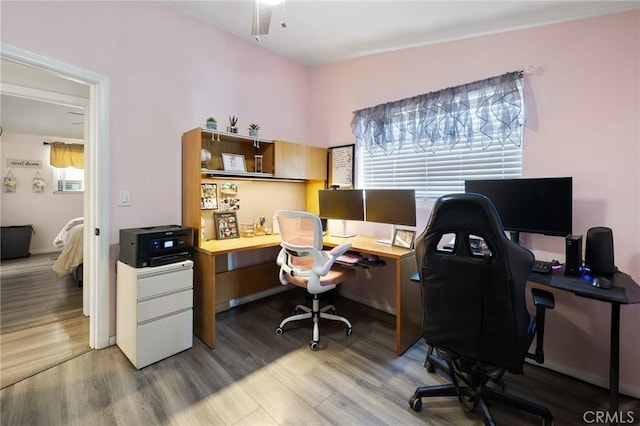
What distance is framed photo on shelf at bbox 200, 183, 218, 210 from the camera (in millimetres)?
2662

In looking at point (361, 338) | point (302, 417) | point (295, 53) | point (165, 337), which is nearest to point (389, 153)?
point (295, 53)

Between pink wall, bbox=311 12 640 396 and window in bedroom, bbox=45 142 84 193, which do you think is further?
window in bedroom, bbox=45 142 84 193

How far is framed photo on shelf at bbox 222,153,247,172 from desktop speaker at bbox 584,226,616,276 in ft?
9.05

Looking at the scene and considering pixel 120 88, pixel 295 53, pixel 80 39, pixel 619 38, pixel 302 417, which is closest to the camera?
pixel 302 417

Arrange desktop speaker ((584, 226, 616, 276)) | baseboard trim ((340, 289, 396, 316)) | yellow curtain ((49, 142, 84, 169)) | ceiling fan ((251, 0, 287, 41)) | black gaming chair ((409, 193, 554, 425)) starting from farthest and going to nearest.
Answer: yellow curtain ((49, 142, 84, 169))
baseboard trim ((340, 289, 396, 316))
desktop speaker ((584, 226, 616, 276))
ceiling fan ((251, 0, 287, 41))
black gaming chair ((409, 193, 554, 425))

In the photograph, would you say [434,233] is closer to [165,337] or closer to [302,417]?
[302,417]

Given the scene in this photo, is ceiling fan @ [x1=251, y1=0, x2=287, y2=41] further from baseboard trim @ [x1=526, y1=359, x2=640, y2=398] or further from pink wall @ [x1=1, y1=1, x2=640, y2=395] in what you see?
baseboard trim @ [x1=526, y1=359, x2=640, y2=398]

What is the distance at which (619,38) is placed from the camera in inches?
67.8

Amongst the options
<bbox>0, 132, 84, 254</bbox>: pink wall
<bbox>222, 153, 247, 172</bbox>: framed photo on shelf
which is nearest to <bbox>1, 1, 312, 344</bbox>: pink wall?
<bbox>222, 153, 247, 172</bbox>: framed photo on shelf

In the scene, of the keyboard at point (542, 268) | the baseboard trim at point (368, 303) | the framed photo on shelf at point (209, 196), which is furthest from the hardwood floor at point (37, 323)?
the keyboard at point (542, 268)

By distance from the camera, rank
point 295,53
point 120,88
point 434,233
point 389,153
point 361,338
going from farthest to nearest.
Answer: point 295,53 → point 389,153 → point 361,338 → point 120,88 → point 434,233

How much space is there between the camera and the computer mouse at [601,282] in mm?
1427

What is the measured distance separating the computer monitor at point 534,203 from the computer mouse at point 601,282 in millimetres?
317

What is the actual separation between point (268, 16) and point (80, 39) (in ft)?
4.81
